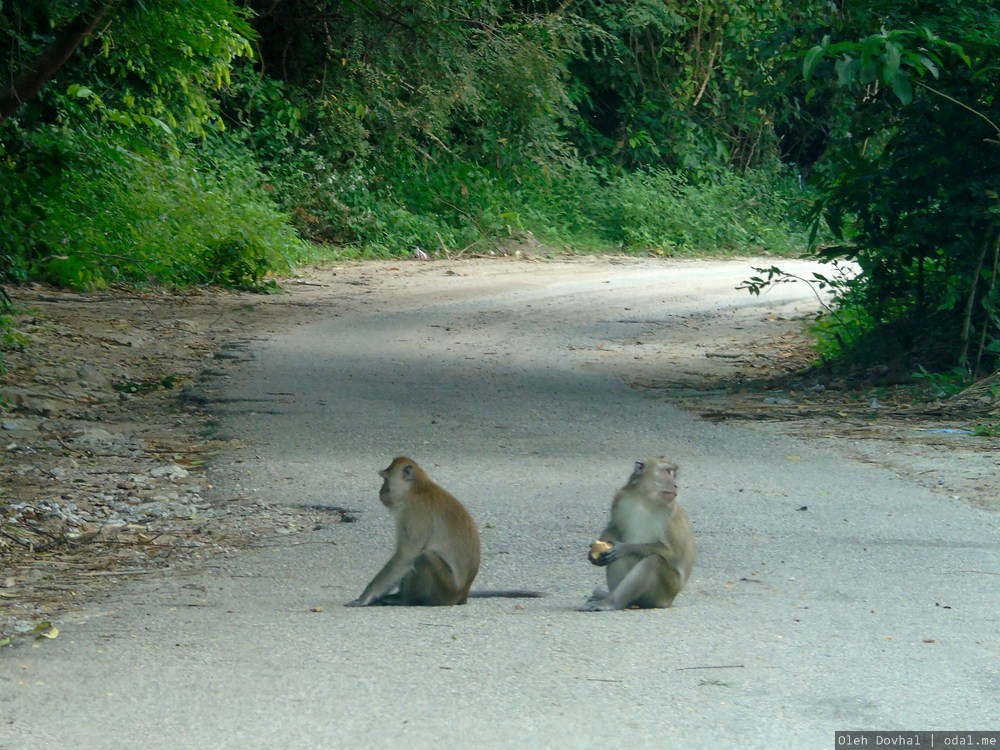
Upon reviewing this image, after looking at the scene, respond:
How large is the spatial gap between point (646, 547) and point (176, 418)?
5.78 metres

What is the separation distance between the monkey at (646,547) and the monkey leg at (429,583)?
0.62m

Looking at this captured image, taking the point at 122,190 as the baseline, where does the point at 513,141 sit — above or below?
above

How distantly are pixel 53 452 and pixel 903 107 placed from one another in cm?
799

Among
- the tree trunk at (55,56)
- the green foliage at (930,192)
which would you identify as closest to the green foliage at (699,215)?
the green foliage at (930,192)

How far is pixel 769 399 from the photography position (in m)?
12.4

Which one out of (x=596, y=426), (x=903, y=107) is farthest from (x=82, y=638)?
(x=903, y=107)

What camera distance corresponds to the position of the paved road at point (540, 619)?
4457 mm

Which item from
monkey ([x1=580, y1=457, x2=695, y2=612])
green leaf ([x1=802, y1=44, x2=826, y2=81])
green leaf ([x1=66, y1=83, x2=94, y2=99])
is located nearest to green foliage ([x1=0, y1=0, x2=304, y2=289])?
green leaf ([x1=66, y1=83, x2=94, y2=99])

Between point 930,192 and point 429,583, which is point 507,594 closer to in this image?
point 429,583

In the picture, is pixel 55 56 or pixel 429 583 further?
pixel 55 56

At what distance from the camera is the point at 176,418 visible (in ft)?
35.2

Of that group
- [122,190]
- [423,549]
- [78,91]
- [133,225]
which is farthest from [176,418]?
[122,190]

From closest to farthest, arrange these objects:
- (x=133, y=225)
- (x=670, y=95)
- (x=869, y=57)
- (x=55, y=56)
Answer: (x=55, y=56)
(x=869, y=57)
(x=133, y=225)
(x=670, y=95)

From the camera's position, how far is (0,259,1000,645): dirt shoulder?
714 centimetres
